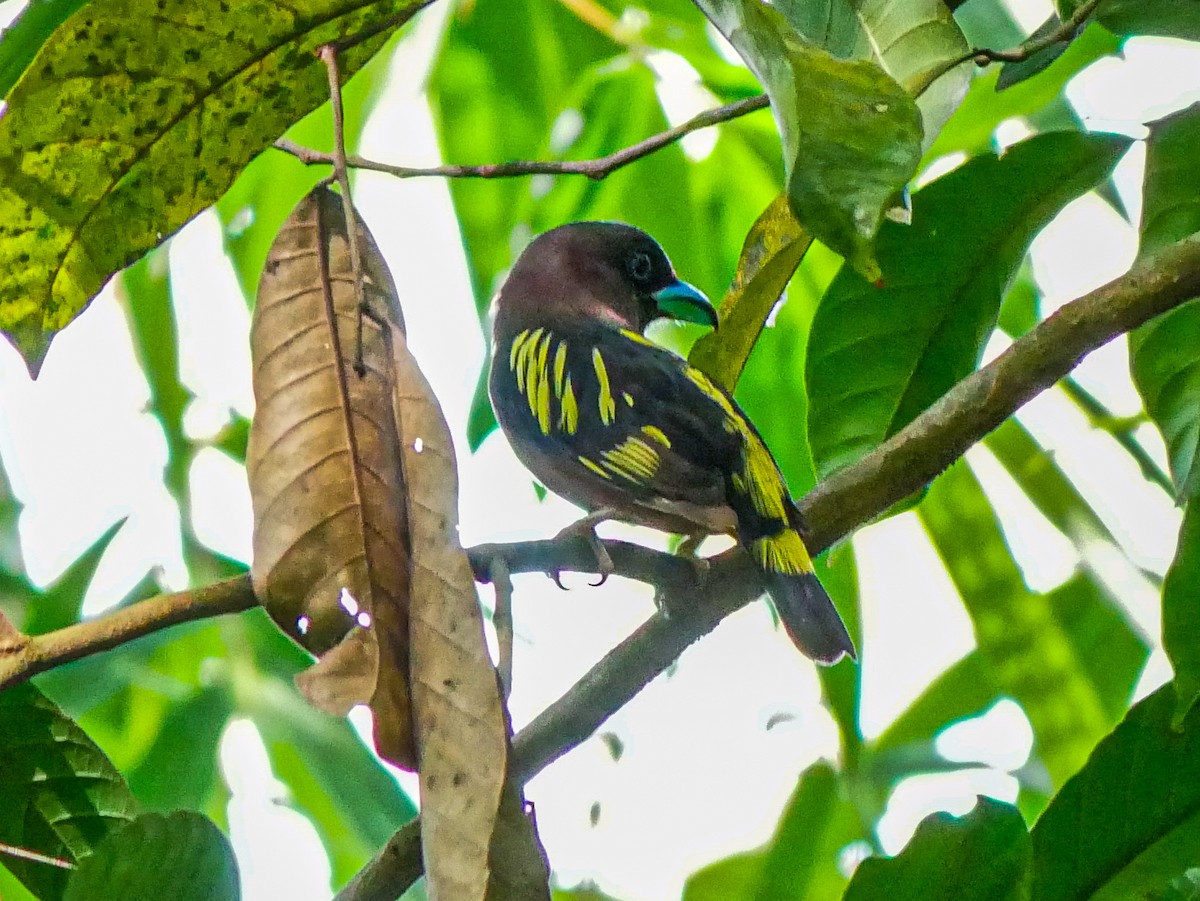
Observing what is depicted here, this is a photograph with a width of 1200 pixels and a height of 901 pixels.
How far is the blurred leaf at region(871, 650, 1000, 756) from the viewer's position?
2.73 m

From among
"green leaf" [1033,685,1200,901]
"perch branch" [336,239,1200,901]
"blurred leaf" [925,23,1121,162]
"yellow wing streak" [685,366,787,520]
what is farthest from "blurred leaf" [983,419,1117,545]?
"green leaf" [1033,685,1200,901]

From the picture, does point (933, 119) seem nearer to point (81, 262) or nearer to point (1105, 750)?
point (1105, 750)

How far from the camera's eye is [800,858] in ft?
9.30

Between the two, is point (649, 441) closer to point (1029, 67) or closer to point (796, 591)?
point (796, 591)

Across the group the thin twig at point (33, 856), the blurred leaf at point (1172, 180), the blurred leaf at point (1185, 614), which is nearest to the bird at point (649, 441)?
the blurred leaf at point (1185, 614)

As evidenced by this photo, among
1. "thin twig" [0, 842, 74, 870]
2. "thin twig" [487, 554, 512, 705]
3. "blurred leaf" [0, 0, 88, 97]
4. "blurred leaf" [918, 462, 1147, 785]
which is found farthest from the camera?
"blurred leaf" [918, 462, 1147, 785]

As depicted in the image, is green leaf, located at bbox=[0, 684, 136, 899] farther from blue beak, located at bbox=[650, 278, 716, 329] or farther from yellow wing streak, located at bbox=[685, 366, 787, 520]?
blue beak, located at bbox=[650, 278, 716, 329]

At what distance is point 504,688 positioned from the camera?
110cm

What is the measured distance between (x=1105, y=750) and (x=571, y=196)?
1993 millimetres

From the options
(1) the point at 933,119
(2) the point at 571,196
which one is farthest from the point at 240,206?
(1) the point at 933,119

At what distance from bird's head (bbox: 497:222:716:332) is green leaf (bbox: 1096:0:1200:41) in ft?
4.08

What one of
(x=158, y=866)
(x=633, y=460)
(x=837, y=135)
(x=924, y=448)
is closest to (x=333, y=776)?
(x=633, y=460)

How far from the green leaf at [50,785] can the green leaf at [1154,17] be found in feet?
4.99

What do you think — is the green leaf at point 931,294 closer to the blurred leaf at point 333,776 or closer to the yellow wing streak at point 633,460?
the yellow wing streak at point 633,460
